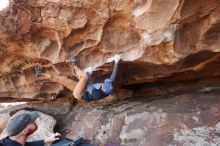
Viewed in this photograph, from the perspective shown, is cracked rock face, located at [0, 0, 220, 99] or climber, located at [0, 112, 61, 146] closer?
climber, located at [0, 112, 61, 146]

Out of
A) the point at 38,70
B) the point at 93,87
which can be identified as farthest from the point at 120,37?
the point at 38,70

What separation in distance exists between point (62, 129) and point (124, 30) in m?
2.00

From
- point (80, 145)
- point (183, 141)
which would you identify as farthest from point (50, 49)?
point (183, 141)

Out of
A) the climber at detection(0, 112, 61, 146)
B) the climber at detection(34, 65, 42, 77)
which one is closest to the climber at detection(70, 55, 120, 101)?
the climber at detection(34, 65, 42, 77)

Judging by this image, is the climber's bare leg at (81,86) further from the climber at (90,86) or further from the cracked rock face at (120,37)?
the cracked rock face at (120,37)

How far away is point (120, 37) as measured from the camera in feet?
15.5

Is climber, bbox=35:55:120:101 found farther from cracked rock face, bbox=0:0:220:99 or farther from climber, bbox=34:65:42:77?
climber, bbox=34:65:42:77

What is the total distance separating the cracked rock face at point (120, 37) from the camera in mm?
4172

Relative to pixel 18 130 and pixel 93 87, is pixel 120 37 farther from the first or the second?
pixel 18 130

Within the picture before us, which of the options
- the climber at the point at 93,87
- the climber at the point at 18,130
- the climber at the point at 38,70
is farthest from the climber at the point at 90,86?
the climber at the point at 18,130

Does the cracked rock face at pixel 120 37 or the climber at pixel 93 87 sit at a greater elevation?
the cracked rock face at pixel 120 37

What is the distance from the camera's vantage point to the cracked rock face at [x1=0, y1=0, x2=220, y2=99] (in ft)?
13.7

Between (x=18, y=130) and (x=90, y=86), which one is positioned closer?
(x=18, y=130)

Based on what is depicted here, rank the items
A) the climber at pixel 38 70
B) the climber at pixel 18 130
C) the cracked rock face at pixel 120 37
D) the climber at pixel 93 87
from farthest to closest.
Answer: the climber at pixel 38 70
the climber at pixel 93 87
the cracked rock face at pixel 120 37
the climber at pixel 18 130
